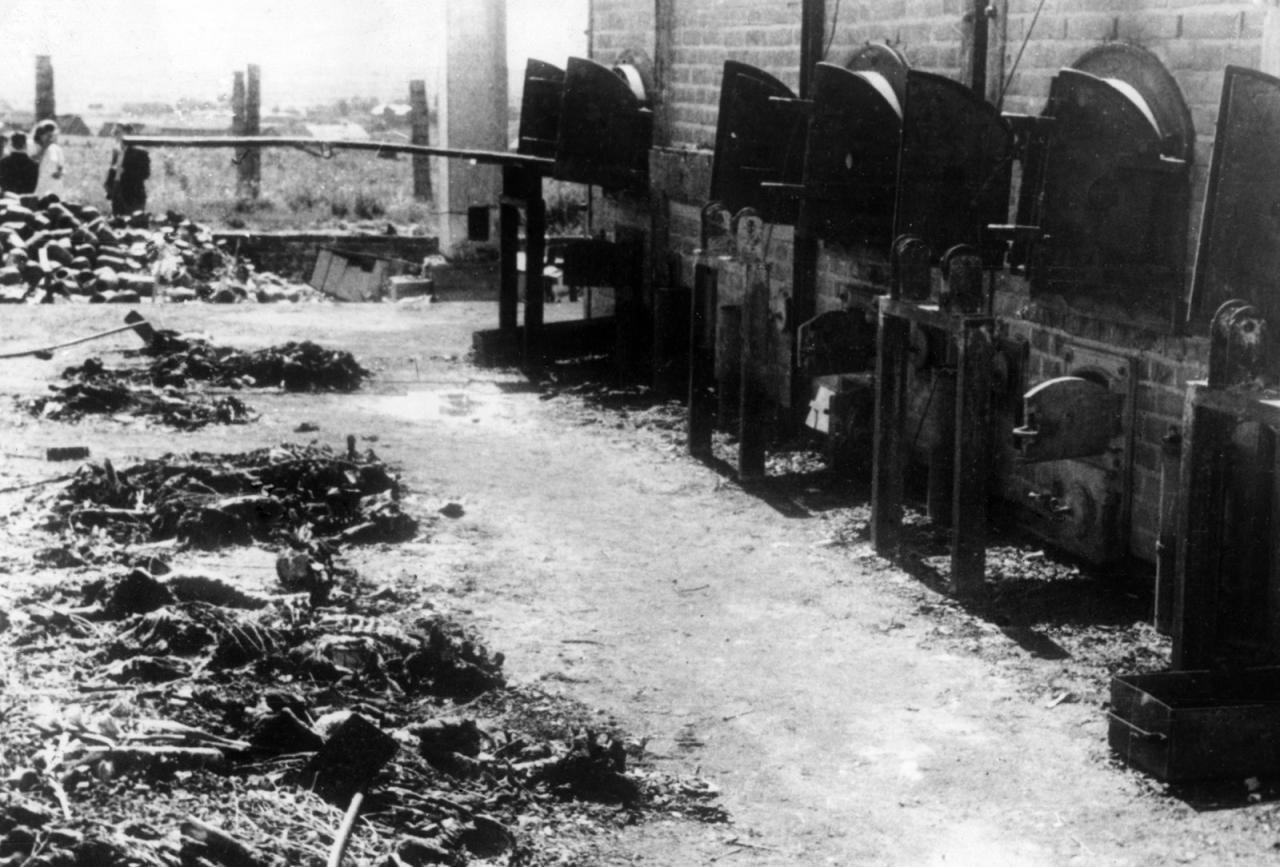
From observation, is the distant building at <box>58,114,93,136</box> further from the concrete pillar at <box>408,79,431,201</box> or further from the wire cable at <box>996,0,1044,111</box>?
the wire cable at <box>996,0,1044,111</box>

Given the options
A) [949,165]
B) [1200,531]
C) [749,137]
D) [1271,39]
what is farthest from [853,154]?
[1200,531]

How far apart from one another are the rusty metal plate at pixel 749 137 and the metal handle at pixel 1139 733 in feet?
16.0

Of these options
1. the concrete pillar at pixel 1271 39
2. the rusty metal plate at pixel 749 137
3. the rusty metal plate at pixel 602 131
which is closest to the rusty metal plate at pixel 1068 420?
the concrete pillar at pixel 1271 39

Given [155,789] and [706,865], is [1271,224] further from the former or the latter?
[155,789]

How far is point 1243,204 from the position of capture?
545 centimetres

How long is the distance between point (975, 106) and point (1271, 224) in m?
2.06

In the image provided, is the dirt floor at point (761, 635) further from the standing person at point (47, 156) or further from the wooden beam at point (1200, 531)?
the standing person at point (47, 156)

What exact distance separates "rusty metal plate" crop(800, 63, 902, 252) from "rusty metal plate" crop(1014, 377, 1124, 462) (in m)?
Result: 1.91

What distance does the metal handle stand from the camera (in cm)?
491

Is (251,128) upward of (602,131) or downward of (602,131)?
downward

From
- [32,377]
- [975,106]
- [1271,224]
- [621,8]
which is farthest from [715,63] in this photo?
[1271,224]

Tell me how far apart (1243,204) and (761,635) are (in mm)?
2470

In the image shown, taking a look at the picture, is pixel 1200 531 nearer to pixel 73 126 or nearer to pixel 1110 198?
pixel 1110 198

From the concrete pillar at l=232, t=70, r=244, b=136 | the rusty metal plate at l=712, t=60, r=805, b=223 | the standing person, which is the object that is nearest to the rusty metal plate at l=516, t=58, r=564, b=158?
the rusty metal plate at l=712, t=60, r=805, b=223
